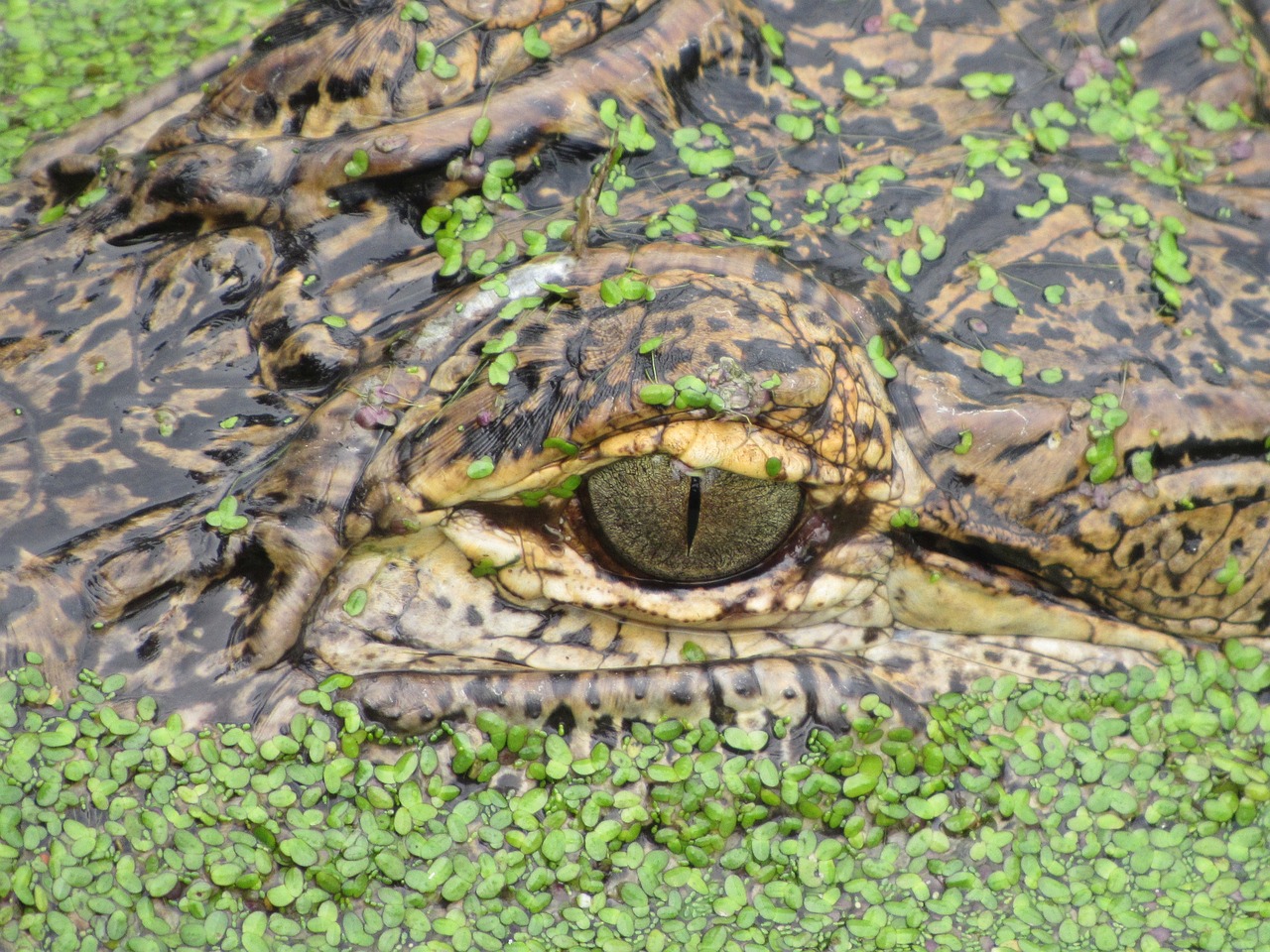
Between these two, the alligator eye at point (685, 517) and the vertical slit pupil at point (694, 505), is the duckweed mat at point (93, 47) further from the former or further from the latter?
the vertical slit pupil at point (694, 505)

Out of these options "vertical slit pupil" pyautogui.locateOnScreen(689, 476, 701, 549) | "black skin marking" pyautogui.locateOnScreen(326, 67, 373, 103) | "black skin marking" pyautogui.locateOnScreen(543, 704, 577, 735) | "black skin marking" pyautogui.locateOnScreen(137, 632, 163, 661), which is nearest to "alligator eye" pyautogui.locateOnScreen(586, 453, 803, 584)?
"vertical slit pupil" pyautogui.locateOnScreen(689, 476, 701, 549)

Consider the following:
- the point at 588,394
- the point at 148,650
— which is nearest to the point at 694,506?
the point at 588,394

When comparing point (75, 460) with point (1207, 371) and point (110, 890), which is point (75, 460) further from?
point (1207, 371)

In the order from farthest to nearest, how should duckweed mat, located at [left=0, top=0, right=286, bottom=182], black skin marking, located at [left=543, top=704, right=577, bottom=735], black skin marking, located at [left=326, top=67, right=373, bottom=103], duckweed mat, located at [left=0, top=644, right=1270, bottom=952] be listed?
duckweed mat, located at [left=0, top=0, right=286, bottom=182] < black skin marking, located at [left=326, top=67, right=373, bottom=103] < black skin marking, located at [left=543, top=704, right=577, bottom=735] < duckweed mat, located at [left=0, top=644, right=1270, bottom=952]

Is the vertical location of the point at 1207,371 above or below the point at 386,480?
below

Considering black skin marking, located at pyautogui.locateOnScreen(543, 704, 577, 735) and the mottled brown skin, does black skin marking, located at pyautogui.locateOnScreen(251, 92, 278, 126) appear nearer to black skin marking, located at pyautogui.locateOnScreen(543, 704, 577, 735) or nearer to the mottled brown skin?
the mottled brown skin

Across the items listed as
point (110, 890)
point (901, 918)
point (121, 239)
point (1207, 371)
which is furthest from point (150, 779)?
point (1207, 371)

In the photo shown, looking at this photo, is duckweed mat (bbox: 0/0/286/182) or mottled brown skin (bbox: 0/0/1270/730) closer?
mottled brown skin (bbox: 0/0/1270/730)
